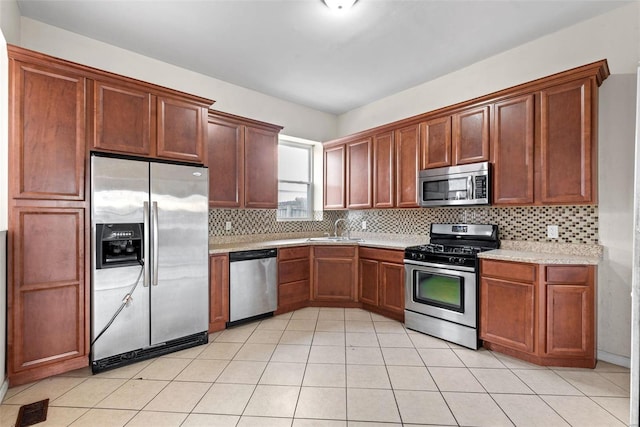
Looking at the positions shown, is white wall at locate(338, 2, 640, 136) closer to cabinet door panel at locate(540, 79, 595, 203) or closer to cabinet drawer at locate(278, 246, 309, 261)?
cabinet door panel at locate(540, 79, 595, 203)

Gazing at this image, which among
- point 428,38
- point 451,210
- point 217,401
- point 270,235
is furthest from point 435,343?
point 428,38

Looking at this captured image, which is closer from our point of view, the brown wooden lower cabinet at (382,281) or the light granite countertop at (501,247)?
the light granite countertop at (501,247)

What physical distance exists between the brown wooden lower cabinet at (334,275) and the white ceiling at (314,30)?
2268 millimetres

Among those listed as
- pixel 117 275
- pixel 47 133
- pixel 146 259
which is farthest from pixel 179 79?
pixel 117 275

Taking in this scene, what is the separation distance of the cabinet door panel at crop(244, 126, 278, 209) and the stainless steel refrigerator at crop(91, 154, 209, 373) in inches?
33.3

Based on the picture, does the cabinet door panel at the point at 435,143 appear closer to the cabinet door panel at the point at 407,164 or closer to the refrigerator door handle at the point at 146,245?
the cabinet door panel at the point at 407,164

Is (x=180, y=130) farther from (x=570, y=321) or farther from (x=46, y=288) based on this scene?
(x=570, y=321)

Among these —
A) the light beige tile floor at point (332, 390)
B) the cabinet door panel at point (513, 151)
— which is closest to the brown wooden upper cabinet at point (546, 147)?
the cabinet door panel at point (513, 151)

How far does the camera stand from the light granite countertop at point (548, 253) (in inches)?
99.0

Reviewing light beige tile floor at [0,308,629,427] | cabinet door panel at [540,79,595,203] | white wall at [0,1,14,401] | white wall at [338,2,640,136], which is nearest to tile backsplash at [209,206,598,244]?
cabinet door panel at [540,79,595,203]

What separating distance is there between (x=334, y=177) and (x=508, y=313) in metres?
2.91

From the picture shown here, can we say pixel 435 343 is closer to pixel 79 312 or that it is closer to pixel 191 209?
pixel 191 209

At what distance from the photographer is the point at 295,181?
495 centimetres

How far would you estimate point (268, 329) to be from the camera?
337 cm
